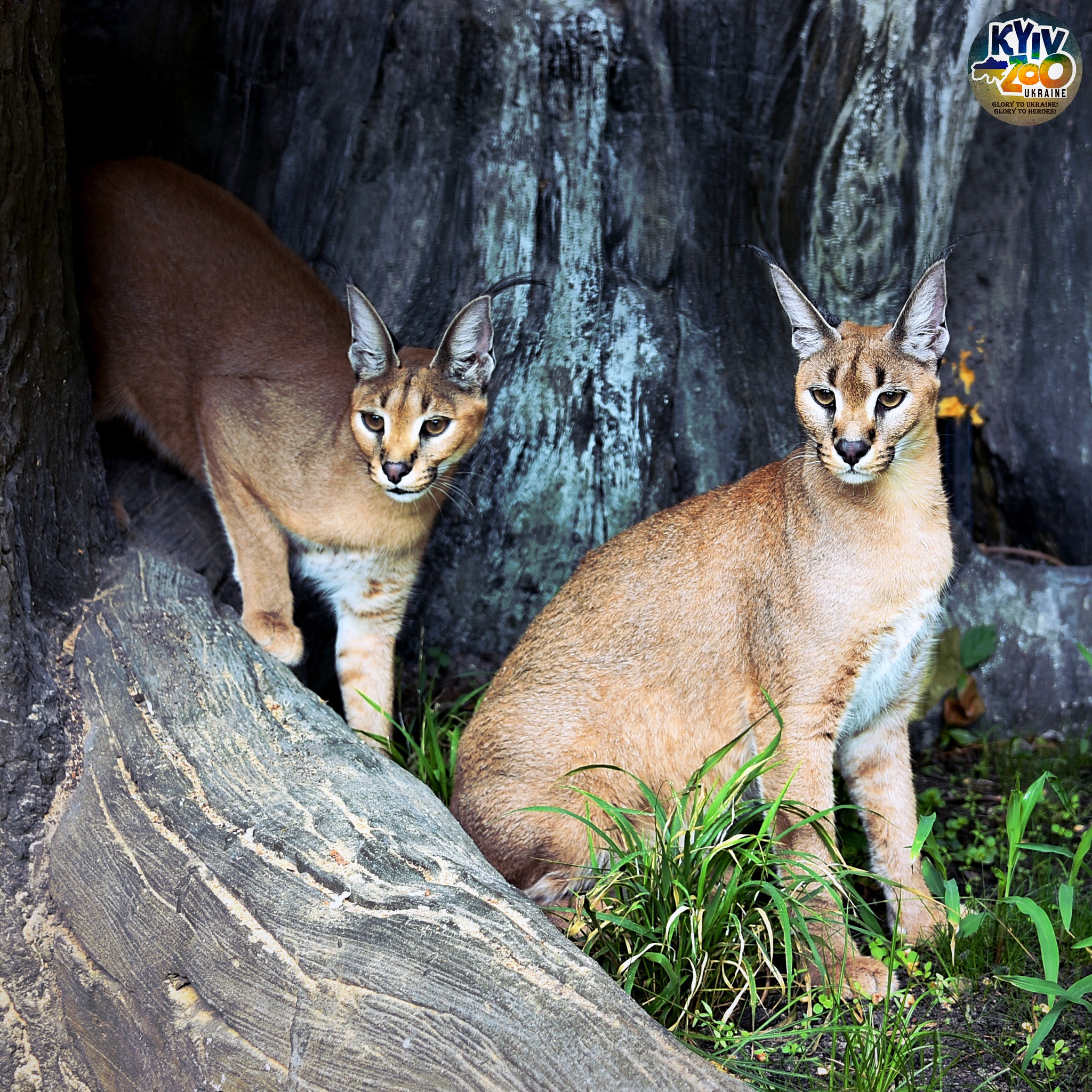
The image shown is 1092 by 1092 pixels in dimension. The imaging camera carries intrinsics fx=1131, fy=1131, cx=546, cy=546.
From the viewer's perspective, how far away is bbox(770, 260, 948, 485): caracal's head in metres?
3.52

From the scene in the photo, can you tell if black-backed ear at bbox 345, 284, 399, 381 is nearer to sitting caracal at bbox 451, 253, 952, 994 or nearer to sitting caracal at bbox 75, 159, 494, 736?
sitting caracal at bbox 75, 159, 494, 736

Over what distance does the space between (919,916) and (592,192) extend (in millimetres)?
3252

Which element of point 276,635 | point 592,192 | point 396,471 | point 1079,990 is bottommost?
point 1079,990

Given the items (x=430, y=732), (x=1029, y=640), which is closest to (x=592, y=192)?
(x=430, y=732)

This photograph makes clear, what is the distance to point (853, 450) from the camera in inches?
138

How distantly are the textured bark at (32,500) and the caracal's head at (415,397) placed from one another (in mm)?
1049

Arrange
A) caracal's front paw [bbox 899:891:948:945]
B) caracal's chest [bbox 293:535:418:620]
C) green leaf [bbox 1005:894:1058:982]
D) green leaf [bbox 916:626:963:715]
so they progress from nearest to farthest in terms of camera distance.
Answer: green leaf [bbox 1005:894:1058:982] < caracal's front paw [bbox 899:891:948:945] < caracal's chest [bbox 293:535:418:620] < green leaf [bbox 916:626:963:715]

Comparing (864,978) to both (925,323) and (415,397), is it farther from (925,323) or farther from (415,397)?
(415,397)

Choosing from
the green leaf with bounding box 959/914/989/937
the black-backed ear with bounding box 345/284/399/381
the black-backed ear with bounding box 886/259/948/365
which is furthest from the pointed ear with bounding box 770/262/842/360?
the green leaf with bounding box 959/914/989/937

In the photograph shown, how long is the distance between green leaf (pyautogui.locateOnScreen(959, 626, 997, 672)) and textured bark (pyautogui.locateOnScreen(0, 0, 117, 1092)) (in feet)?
12.8

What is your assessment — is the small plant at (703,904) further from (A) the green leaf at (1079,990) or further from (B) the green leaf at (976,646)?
(B) the green leaf at (976,646)


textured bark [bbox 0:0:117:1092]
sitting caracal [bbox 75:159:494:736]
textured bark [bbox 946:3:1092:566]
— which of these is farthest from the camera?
textured bark [bbox 946:3:1092:566]

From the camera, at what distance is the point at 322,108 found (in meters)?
5.29

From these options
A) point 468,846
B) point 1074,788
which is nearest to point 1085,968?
point 1074,788
